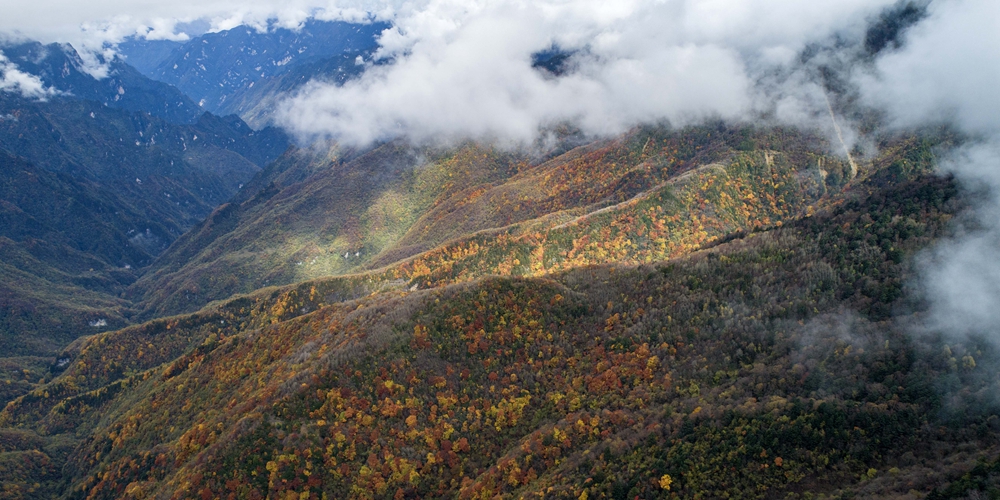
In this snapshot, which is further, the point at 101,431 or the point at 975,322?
the point at 101,431

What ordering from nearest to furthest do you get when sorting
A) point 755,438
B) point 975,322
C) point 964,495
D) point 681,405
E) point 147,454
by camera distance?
point 964,495 → point 755,438 → point 975,322 → point 681,405 → point 147,454

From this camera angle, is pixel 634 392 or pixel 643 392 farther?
pixel 634 392

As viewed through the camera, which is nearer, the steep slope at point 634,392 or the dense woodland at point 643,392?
the dense woodland at point 643,392

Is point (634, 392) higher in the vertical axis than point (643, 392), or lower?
higher

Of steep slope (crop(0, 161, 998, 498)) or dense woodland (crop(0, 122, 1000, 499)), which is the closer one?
dense woodland (crop(0, 122, 1000, 499))

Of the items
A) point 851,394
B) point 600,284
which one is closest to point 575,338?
point 600,284

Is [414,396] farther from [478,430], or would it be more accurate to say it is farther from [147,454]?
[147,454]

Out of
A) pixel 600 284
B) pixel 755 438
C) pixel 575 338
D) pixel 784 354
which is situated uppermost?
pixel 600 284

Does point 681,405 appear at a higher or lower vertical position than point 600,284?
lower
